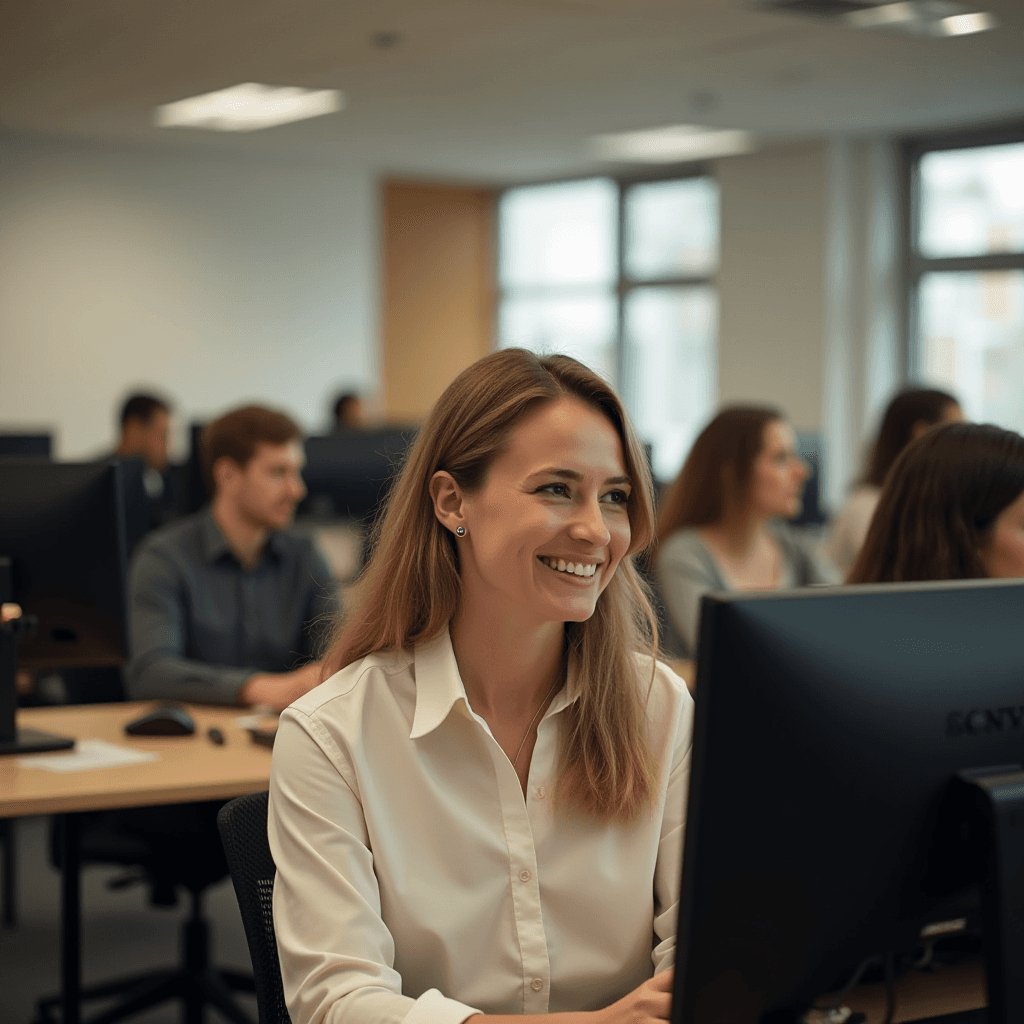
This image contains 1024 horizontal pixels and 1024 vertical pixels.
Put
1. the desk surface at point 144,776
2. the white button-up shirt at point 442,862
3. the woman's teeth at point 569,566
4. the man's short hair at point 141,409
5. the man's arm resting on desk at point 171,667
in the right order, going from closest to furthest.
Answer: the white button-up shirt at point 442,862, the woman's teeth at point 569,566, the desk surface at point 144,776, the man's arm resting on desk at point 171,667, the man's short hair at point 141,409

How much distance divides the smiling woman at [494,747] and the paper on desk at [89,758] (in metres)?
0.97

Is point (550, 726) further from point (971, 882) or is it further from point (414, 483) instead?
point (971, 882)

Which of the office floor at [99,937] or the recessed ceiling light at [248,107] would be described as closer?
the office floor at [99,937]

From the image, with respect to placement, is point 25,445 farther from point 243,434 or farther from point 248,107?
point 248,107

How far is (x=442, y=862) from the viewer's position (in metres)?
1.32

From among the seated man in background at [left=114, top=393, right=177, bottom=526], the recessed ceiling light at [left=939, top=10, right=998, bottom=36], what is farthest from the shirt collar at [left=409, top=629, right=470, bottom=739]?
the seated man in background at [left=114, top=393, right=177, bottom=526]

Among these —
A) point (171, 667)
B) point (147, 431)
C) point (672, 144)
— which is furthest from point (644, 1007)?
point (672, 144)

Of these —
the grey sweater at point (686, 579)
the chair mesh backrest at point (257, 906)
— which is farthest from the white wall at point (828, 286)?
the chair mesh backrest at point (257, 906)

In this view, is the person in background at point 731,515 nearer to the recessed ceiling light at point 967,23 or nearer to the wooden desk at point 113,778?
the wooden desk at point 113,778

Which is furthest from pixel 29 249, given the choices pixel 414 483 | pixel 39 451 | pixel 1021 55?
pixel 414 483

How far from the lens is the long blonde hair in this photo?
4.49ft

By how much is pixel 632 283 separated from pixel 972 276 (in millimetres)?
2549

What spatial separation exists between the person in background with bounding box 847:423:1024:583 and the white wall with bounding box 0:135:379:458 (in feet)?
24.2

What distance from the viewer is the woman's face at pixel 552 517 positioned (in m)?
1.35
